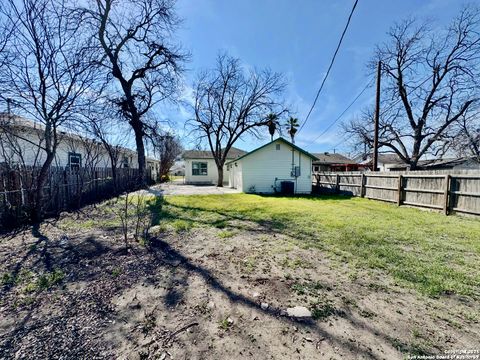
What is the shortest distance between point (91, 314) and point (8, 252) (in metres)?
3.33

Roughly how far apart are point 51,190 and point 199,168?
19039 millimetres

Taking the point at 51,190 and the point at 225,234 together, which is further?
the point at 51,190

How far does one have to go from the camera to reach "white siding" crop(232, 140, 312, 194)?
15.6 m

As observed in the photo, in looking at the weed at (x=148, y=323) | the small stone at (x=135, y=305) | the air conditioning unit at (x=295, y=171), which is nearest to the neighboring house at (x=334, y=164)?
the air conditioning unit at (x=295, y=171)

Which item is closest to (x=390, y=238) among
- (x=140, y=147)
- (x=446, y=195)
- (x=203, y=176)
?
(x=446, y=195)

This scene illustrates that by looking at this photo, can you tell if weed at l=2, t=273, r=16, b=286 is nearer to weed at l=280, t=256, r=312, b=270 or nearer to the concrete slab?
weed at l=280, t=256, r=312, b=270

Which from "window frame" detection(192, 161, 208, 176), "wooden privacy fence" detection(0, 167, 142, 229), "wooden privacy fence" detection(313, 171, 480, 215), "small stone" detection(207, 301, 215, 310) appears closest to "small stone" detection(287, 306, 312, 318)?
"small stone" detection(207, 301, 215, 310)

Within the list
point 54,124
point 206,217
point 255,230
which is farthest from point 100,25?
point 255,230

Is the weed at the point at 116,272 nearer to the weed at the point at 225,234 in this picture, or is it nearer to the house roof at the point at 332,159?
the weed at the point at 225,234

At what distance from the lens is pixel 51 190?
717cm

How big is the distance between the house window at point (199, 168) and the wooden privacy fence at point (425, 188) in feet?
54.8

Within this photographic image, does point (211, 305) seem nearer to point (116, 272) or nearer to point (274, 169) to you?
point (116, 272)

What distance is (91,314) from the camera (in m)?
2.35

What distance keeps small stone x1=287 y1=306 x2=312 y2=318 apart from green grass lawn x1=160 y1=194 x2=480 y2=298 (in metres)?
1.62
